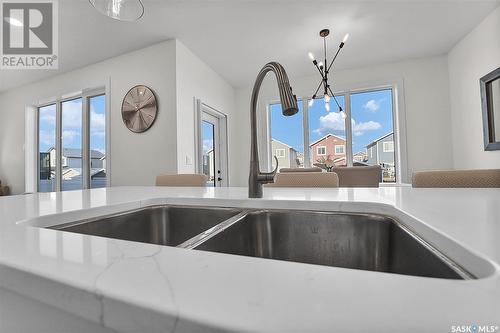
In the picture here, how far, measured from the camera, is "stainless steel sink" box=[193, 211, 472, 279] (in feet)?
1.54

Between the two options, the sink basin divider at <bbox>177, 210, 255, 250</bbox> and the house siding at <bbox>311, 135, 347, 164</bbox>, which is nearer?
the sink basin divider at <bbox>177, 210, 255, 250</bbox>

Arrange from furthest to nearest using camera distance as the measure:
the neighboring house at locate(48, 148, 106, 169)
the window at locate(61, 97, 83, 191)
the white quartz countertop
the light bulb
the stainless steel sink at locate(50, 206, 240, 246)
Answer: the window at locate(61, 97, 83, 191) → the neighboring house at locate(48, 148, 106, 169) → the light bulb → the stainless steel sink at locate(50, 206, 240, 246) → the white quartz countertop

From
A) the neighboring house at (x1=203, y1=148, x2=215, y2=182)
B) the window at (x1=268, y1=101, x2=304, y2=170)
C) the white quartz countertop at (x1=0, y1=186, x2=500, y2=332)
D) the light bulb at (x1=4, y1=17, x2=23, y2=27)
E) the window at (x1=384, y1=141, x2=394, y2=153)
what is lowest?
the white quartz countertop at (x1=0, y1=186, x2=500, y2=332)

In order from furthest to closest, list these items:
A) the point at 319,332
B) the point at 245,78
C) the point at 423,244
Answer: the point at 245,78 → the point at 423,244 → the point at 319,332

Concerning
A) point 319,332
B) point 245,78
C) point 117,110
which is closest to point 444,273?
point 319,332

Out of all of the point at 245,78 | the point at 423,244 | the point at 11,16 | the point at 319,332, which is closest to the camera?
the point at 319,332

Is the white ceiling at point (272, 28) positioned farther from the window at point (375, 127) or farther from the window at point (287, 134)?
the window at point (287, 134)

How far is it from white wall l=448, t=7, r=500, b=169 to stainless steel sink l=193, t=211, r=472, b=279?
305 cm

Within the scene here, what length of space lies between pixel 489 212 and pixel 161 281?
0.60 m

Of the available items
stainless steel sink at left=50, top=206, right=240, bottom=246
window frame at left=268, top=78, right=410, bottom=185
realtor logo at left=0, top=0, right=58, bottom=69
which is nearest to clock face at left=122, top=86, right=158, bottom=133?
realtor logo at left=0, top=0, right=58, bottom=69

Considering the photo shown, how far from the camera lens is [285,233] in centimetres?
63

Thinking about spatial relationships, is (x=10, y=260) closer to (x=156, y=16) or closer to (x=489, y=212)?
(x=489, y=212)

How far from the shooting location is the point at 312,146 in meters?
4.14

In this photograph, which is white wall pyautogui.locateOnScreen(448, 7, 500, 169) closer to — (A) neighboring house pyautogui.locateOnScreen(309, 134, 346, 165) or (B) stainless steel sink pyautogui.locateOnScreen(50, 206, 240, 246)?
(A) neighboring house pyautogui.locateOnScreen(309, 134, 346, 165)
